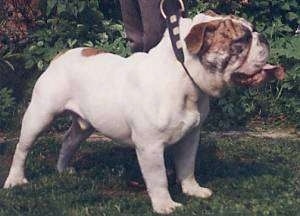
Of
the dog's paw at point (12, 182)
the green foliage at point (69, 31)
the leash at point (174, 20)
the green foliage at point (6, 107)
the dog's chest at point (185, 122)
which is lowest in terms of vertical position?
the green foliage at point (6, 107)

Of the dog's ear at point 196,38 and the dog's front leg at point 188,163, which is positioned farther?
the dog's front leg at point 188,163

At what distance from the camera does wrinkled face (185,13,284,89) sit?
4574 millimetres

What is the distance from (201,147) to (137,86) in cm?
188

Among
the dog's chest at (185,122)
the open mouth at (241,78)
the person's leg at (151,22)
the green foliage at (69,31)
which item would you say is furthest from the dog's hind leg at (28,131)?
the green foliage at (69,31)

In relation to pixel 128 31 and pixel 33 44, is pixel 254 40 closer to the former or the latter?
pixel 128 31

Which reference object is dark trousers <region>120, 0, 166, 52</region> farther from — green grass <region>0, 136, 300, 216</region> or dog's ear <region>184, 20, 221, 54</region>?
green grass <region>0, 136, 300, 216</region>

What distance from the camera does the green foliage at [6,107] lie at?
7371mm

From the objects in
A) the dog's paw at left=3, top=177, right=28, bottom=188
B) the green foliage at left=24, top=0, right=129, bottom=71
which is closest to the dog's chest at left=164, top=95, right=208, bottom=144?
the dog's paw at left=3, top=177, right=28, bottom=188

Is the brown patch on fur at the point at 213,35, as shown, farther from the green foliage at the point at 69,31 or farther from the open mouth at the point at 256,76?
the green foliage at the point at 69,31

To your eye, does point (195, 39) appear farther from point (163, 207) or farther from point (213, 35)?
point (163, 207)

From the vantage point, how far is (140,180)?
5645 millimetres

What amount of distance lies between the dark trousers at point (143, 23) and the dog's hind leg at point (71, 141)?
75 cm

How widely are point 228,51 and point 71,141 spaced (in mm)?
1754

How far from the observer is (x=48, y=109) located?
5.27 meters
